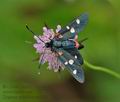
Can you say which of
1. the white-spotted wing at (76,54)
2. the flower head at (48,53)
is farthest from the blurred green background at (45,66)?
the white-spotted wing at (76,54)

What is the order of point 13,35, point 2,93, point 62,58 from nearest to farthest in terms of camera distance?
1. point 62,58
2. point 2,93
3. point 13,35

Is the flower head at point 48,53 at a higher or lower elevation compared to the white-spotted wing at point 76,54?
higher

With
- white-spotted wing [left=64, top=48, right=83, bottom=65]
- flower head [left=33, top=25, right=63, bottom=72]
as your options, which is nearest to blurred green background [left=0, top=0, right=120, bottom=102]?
flower head [left=33, top=25, right=63, bottom=72]

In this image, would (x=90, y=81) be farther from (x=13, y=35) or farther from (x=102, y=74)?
(x=13, y=35)

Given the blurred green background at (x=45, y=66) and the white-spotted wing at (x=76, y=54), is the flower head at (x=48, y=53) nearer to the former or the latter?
the white-spotted wing at (x=76, y=54)

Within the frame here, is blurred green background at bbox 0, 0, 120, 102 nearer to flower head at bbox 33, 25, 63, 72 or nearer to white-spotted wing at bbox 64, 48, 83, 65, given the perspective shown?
→ flower head at bbox 33, 25, 63, 72

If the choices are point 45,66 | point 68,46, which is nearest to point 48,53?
point 68,46

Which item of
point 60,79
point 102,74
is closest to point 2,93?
point 60,79
